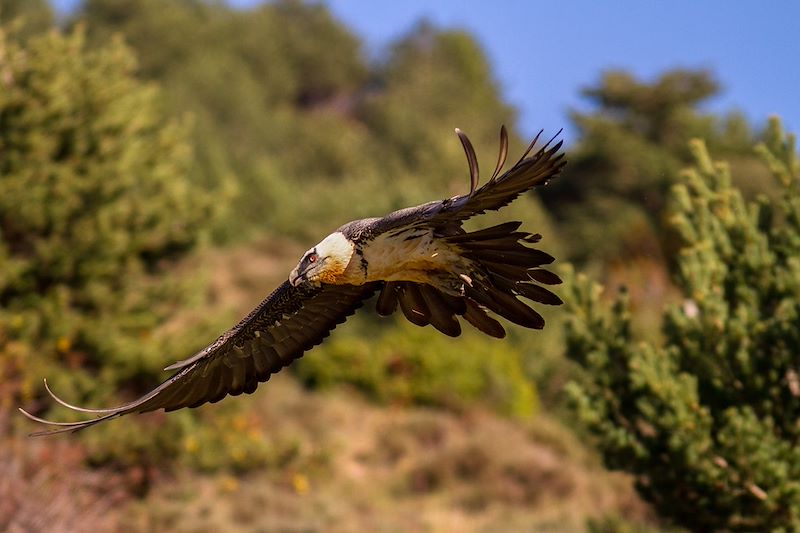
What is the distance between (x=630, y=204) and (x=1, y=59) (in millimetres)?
28186

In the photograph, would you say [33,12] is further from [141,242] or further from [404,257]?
[404,257]

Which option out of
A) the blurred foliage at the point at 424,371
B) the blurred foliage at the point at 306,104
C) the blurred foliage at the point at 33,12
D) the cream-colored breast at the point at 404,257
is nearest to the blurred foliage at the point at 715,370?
the cream-colored breast at the point at 404,257

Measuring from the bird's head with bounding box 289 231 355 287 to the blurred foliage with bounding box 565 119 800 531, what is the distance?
132 inches

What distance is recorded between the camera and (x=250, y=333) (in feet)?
23.7

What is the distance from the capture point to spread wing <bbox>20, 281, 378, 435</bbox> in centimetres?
694

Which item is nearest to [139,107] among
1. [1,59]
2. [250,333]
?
[1,59]

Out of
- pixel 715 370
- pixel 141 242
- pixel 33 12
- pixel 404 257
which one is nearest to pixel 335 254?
pixel 404 257

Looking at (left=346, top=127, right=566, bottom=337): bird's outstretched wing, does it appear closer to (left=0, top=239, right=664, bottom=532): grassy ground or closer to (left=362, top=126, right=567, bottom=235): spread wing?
(left=362, top=126, right=567, bottom=235): spread wing

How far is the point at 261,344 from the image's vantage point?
24.1ft

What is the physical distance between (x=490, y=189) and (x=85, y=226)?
10775 millimetres

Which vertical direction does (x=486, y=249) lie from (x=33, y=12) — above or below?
below

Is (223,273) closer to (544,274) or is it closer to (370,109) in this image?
(544,274)

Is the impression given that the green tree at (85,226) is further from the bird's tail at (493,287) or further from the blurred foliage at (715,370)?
the bird's tail at (493,287)

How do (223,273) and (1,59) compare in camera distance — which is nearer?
(1,59)
